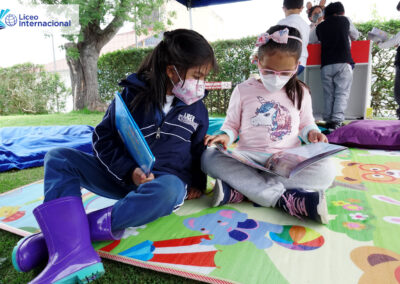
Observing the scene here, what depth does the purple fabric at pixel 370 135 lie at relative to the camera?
1.94 m

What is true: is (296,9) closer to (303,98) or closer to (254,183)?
(303,98)

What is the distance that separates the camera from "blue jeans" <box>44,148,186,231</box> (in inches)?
32.0

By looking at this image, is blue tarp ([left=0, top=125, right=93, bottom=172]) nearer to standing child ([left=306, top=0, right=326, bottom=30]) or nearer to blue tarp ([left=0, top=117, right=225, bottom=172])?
blue tarp ([left=0, top=117, right=225, bottom=172])

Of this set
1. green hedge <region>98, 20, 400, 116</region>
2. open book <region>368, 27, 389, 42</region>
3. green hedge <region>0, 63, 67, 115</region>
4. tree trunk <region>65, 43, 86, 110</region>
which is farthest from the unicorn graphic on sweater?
green hedge <region>0, 63, 67, 115</region>

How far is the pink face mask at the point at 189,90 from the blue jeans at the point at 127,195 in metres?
0.31

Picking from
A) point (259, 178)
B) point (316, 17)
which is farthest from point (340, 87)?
point (259, 178)

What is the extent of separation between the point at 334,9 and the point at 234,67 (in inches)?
79.8

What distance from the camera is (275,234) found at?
2.81 ft

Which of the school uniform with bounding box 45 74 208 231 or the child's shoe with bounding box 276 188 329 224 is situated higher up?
the school uniform with bounding box 45 74 208 231

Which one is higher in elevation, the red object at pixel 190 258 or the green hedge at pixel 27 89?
the green hedge at pixel 27 89

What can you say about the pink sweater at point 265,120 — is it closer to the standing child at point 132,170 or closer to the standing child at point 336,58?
the standing child at point 132,170

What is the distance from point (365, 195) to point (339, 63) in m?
2.03

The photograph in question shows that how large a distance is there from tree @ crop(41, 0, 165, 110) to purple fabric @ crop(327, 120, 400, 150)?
4.73 metres

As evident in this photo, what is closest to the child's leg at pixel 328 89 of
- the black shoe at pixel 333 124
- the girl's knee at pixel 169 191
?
the black shoe at pixel 333 124
